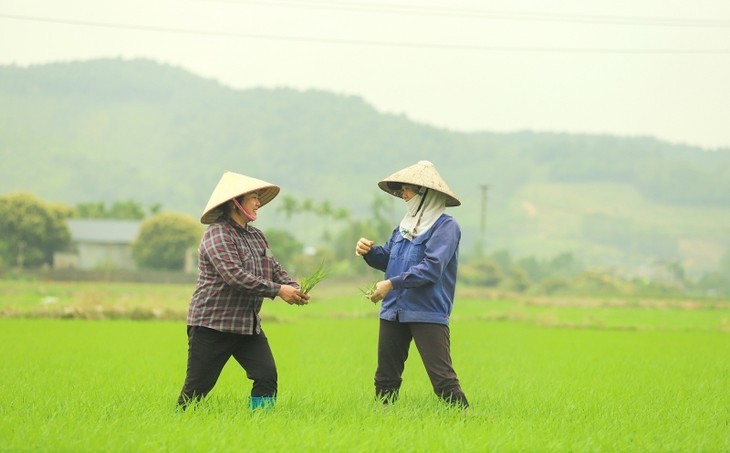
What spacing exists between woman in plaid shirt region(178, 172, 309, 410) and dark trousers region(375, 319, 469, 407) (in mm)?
797

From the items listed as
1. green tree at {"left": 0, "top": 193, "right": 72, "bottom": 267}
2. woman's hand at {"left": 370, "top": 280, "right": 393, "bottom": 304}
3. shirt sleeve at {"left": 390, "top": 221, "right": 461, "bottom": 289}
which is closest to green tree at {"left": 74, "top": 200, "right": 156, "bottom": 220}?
green tree at {"left": 0, "top": 193, "right": 72, "bottom": 267}

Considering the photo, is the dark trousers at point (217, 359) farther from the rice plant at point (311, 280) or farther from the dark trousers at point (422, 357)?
the dark trousers at point (422, 357)

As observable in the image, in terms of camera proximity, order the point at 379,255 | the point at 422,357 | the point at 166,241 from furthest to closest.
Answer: the point at 166,241, the point at 379,255, the point at 422,357

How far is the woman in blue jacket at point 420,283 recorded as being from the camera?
7098mm

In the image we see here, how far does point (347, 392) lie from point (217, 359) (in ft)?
7.79

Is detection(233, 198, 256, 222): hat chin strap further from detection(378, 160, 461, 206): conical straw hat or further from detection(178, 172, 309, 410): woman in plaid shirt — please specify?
detection(378, 160, 461, 206): conical straw hat

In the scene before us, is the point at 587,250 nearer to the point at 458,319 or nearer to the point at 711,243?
the point at 711,243

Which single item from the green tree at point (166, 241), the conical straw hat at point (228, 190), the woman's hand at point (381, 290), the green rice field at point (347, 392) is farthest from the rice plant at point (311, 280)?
the green tree at point (166, 241)

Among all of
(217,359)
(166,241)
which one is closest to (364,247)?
(217,359)

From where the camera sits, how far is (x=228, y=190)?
6855mm

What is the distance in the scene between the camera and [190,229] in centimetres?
6650

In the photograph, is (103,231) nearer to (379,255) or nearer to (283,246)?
(283,246)

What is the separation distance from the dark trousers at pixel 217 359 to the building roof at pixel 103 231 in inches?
2668

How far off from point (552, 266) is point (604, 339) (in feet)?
359
